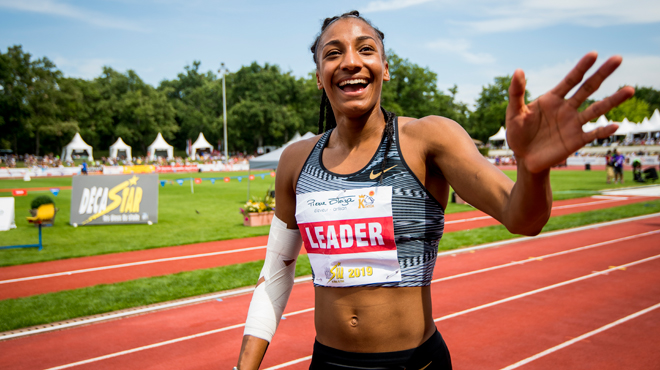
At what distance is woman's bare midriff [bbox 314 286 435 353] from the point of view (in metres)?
1.77

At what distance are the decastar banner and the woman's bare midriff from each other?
14.2m

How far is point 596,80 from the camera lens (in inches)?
44.8

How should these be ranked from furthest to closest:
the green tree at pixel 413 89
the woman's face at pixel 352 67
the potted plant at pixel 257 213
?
Result: the green tree at pixel 413 89, the potted plant at pixel 257 213, the woman's face at pixel 352 67

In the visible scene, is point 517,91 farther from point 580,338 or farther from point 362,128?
point 580,338

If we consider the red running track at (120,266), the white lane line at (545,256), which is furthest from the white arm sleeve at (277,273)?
the red running track at (120,266)

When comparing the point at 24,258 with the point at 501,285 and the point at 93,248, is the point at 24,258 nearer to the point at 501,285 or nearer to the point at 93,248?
the point at 93,248

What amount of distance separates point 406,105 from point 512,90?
68.5 meters

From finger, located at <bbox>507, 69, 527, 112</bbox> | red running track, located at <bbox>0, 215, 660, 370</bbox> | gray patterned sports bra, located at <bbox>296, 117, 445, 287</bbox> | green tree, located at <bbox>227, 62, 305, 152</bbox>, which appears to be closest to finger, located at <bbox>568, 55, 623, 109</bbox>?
finger, located at <bbox>507, 69, 527, 112</bbox>

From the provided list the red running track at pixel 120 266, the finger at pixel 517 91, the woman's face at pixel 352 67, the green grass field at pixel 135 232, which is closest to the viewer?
the finger at pixel 517 91

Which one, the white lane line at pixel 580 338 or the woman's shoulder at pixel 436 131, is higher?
the woman's shoulder at pixel 436 131

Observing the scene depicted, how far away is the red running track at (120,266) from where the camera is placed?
8750 mm

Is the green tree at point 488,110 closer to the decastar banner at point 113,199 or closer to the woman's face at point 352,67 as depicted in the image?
the decastar banner at point 113,199

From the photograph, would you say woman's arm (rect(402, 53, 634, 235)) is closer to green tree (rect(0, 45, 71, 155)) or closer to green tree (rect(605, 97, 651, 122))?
green tree (rect(0, 45, 71, 155))

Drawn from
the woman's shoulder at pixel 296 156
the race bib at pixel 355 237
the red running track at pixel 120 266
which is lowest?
the red running track at pixel 120 266
